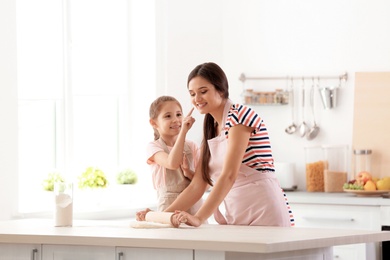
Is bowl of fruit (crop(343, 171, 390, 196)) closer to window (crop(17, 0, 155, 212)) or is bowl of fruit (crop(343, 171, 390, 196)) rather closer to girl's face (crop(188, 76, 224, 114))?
window (crop(17, 0, 155, 212))

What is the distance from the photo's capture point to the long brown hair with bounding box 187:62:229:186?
375 centimetres

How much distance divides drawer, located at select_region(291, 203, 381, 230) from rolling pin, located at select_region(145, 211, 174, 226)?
6.25 ft

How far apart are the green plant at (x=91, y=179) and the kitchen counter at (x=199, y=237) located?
1.70 metres

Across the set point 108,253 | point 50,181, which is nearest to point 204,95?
point 108,253

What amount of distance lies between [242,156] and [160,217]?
433mm

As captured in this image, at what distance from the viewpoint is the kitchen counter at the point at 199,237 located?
9.56 feet

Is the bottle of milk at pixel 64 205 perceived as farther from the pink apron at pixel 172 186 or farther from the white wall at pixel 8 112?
the white wall at pixel 8 112

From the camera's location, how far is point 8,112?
193 inches

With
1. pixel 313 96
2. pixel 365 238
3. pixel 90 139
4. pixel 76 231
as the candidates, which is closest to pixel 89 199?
pixel 90 139

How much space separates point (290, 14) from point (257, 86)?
0.56 meters

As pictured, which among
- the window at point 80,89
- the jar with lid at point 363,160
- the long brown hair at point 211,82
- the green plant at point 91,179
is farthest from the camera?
the jar with lid at point 363,160

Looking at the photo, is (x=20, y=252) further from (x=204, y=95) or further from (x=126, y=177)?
(x=126, y=177)

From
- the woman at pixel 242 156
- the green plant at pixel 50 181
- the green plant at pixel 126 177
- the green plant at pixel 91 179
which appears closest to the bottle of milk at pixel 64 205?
the woman at pixel 242 156

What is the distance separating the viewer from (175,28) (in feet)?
19.7
